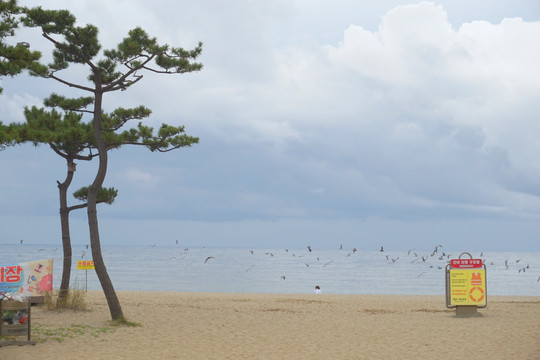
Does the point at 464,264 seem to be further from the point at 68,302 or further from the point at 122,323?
the point at 68,302

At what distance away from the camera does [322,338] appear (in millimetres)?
13367

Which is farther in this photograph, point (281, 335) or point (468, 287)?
point (468, 287)

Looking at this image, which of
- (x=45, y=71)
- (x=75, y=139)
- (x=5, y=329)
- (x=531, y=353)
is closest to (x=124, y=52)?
(x=45, y=71)

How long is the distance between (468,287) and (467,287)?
28 millimetres

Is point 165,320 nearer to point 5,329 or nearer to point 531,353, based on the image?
point 5,329

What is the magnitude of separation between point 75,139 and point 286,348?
9181mm

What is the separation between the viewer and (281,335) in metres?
13.8

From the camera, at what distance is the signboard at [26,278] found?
57.6 feet

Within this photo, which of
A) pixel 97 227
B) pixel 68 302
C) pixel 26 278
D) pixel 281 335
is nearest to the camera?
pixel 281 335

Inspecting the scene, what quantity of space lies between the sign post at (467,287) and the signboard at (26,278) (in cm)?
1173

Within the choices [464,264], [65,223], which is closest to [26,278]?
[65,223]

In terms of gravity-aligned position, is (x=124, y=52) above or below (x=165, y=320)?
above

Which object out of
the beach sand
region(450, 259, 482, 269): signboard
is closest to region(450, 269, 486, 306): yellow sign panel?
region(450, 259, 482, 269): signboard

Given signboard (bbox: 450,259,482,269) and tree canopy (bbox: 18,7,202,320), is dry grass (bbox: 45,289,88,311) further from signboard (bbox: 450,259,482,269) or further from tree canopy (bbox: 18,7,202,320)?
signboard (bbox: 450,259,482,269)
